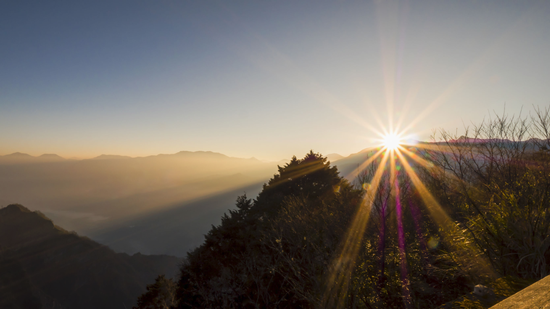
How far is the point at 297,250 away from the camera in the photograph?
618 inches

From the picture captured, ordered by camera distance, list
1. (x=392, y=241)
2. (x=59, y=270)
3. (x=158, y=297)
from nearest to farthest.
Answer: (x=392, y=241) < (x=158, y=297) < (x=59, y=270)

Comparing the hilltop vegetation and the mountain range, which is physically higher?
the hilltop vegetation

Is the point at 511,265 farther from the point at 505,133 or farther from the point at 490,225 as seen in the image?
the point at 505,133

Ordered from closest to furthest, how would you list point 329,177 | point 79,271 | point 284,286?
1. point 284,286
2. point 329,177
3. point 79,271

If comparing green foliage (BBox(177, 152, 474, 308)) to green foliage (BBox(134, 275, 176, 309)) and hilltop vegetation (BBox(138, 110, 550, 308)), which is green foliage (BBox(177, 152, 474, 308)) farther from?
green foliage (BBox(134, 275, 176, 309))

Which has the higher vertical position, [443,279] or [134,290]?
[443,279]

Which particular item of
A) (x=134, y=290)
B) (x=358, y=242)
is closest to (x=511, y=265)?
(x=358, y=242)

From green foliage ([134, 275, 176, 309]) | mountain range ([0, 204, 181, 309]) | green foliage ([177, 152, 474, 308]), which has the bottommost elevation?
mountain range ([0, 204, 181, 309])

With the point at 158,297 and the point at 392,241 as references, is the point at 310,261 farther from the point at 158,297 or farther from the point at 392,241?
the point at 158,297

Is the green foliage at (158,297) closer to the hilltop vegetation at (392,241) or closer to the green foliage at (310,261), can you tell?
the hilltop vegetation at (392,241)

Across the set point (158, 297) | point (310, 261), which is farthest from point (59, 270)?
point (310, 261)

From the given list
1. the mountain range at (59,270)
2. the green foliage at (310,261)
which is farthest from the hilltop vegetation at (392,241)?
the mountain range at (59,270)

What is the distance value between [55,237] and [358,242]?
139165mm

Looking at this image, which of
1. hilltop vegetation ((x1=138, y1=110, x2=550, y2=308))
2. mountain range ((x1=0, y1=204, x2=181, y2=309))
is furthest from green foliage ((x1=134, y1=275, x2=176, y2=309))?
mountain range ((x1=0, y1=204, x2=181, y2=309))
